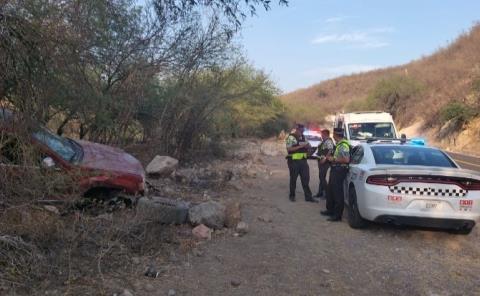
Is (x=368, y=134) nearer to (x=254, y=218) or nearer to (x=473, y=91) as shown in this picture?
(x=254, y=218)

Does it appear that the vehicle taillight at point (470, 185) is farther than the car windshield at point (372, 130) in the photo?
No

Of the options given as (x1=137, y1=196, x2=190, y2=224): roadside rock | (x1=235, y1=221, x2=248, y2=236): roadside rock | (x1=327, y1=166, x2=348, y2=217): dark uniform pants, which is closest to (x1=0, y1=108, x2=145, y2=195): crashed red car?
(x1=137, y1=196, x2=190, y2=224): roadside rock

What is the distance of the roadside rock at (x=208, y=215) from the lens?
7883 millimetres

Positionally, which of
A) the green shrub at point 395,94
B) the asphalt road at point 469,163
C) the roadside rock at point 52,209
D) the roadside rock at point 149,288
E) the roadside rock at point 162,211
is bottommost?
the asphalt road at point 469,163

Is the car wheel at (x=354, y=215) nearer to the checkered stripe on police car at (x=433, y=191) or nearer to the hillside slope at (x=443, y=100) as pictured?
the checkered stripe on police car at (x=433, y=191)

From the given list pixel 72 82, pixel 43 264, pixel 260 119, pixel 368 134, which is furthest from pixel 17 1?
pixel 260 119

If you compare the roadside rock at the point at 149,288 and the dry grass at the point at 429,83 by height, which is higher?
the dry grass at the point at 429,83

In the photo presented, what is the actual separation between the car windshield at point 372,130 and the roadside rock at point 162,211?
11.8 m

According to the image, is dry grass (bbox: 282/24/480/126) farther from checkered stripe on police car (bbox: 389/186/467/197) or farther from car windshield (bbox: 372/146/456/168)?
checkered stripe on police car (bbox: 389/186/467/197)

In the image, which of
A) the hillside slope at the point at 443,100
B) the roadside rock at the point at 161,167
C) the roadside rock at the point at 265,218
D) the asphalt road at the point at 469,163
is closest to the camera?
the roadside rock at the point at 265,218

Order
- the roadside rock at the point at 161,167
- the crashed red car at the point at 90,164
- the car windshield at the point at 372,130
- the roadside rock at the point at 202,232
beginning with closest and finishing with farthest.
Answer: the crashed red car at the point at 90,164
the roadside rock at the point at 202,232
the roadside rock at the point at 161,167
the car windshield at the point at 372,130

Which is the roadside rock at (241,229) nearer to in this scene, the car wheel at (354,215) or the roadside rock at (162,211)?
the roadside rock at (162,211)

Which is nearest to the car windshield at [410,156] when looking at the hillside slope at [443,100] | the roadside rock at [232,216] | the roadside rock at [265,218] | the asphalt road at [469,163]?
the roadside rock at [265,218]

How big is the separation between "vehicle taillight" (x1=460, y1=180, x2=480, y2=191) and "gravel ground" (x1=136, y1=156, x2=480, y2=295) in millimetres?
817
